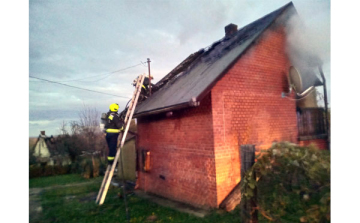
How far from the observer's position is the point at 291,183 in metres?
2.64

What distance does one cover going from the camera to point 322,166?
8.49 feet

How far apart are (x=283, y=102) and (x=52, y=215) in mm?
6310

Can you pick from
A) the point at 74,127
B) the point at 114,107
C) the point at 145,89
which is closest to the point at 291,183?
the point at 114,107

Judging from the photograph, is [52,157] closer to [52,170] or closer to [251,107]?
[52,170]

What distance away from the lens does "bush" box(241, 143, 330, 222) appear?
241 centimetres

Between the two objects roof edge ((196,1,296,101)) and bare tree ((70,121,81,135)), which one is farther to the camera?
bare tree ((70,121,81,135))

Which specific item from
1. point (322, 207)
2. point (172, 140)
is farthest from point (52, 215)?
point (322, 207)

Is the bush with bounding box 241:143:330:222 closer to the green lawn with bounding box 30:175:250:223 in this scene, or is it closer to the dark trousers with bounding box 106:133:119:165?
the green lawn with bounding box 30:175:250:223

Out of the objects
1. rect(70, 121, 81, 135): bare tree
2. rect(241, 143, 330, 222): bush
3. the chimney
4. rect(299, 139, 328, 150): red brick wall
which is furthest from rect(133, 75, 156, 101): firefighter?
rect(241, 143, 330, 222): bush

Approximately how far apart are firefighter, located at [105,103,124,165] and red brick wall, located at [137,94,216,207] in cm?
122

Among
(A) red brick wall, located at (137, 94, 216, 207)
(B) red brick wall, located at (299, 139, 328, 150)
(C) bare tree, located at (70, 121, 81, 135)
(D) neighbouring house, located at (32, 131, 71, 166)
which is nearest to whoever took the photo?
(B) red brick wall, located at (299, 139, 328, 150)

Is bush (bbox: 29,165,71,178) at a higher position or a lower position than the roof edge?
Result: lower

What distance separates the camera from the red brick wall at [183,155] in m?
4.75
